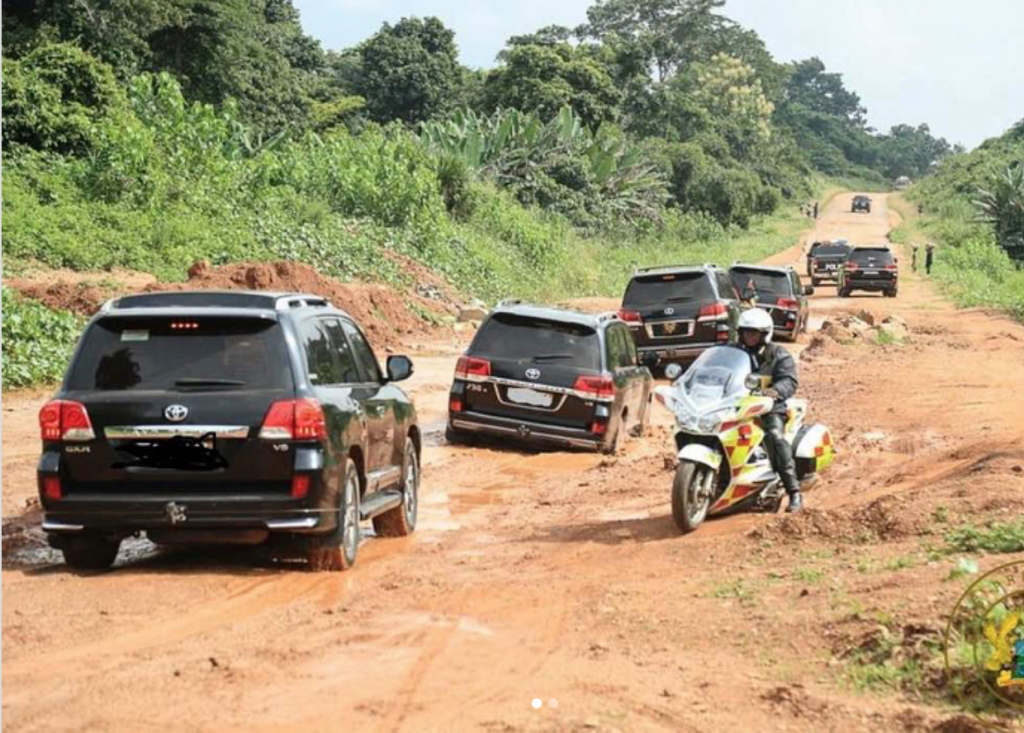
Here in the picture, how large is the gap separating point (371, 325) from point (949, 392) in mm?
10966

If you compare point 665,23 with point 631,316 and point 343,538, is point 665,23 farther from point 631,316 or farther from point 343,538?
point 343,538

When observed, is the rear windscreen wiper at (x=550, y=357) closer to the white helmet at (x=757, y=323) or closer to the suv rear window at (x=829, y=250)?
the white helmet at (x=757, y=323)

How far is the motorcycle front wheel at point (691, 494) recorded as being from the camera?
33.8ft

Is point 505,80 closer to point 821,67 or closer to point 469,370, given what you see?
point 469,370

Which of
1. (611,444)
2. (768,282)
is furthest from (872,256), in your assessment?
(611,444)

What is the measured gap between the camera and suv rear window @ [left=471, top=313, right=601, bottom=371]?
1546 centimetres

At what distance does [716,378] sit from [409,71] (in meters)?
52.2

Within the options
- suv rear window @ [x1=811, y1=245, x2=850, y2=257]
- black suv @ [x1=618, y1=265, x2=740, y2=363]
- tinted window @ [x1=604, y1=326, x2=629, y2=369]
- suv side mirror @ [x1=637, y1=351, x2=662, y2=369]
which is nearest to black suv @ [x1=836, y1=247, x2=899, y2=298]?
suv rear window @ [x1=811, y1=245, x2=850, y2=257]

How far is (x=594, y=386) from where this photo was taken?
15.4 meters

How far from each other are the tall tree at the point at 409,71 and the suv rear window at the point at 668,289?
3951cm

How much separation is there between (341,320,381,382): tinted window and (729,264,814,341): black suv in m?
20.6

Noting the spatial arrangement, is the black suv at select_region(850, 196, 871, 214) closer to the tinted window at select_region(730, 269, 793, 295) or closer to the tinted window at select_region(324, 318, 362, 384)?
the tinted window at select_region(730, 269, 793, 295)

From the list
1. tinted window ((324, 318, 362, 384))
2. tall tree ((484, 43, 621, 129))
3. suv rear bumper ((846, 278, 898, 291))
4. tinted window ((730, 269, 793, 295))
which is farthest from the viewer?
tall tree ((484, 43, 621, 129))

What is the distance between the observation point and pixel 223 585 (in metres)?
8.55
